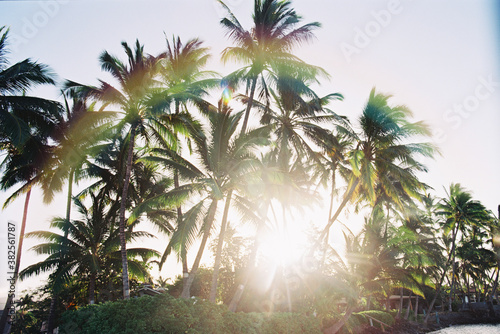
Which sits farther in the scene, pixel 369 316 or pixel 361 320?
pixel 361 320

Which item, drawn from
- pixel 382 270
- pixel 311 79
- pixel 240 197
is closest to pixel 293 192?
pixel 240 197

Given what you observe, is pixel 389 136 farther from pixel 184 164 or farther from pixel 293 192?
pixel 184 164

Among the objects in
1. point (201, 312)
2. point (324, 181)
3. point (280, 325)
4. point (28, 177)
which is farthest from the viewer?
point (324, 181)

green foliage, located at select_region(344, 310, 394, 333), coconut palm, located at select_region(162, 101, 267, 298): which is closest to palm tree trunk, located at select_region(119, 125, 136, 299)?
coconut palm, located at select_region(162, 101, 267, 298)

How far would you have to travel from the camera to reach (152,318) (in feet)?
22.4

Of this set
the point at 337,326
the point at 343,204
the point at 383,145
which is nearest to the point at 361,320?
the point at 337,326

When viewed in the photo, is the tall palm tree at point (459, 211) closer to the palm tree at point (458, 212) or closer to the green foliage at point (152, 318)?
the palm tree at point (458, 212)

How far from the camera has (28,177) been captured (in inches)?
549

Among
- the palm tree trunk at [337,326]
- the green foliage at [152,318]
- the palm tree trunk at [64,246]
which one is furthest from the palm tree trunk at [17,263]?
the palm tree trunk at [337,326]

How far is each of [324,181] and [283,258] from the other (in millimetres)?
5984

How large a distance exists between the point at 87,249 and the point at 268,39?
42.0 feet

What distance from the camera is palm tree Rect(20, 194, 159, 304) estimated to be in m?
13.4

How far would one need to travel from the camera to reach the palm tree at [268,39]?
42.4 feet

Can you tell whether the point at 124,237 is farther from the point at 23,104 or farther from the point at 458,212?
the point at 458,212
